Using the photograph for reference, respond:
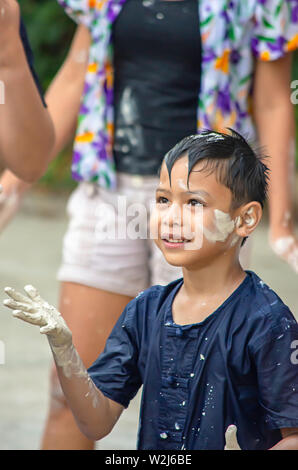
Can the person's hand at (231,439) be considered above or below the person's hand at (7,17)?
below

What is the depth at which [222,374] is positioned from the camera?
1.69 meters

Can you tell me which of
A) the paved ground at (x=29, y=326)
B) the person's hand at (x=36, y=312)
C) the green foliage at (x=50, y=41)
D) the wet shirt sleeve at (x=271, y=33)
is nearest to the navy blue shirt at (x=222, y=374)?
the person's hand at (x=36, y=312)

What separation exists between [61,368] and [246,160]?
52 centimetres

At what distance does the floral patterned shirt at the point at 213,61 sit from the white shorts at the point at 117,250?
0.24ft

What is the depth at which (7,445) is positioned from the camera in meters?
3.27

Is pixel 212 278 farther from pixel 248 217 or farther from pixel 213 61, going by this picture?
pixel 213 61

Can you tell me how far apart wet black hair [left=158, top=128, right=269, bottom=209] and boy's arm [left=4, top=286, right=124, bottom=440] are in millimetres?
367

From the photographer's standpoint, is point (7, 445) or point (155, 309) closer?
point (155, 309)

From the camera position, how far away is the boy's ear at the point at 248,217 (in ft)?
5.82

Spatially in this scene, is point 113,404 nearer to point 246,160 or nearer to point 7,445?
point 246,160

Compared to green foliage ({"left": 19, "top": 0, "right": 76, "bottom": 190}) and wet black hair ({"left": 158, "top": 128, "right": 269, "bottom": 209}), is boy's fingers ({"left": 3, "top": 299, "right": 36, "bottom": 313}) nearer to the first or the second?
wet black hair ({"left": 158, "top": 128, "right": 269, "bottom": 209})

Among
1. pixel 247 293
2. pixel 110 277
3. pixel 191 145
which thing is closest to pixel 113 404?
pixel 247 293

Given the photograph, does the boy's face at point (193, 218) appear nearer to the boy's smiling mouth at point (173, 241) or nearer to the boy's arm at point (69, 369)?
the boy's smiling mouth at point (173, 241)
